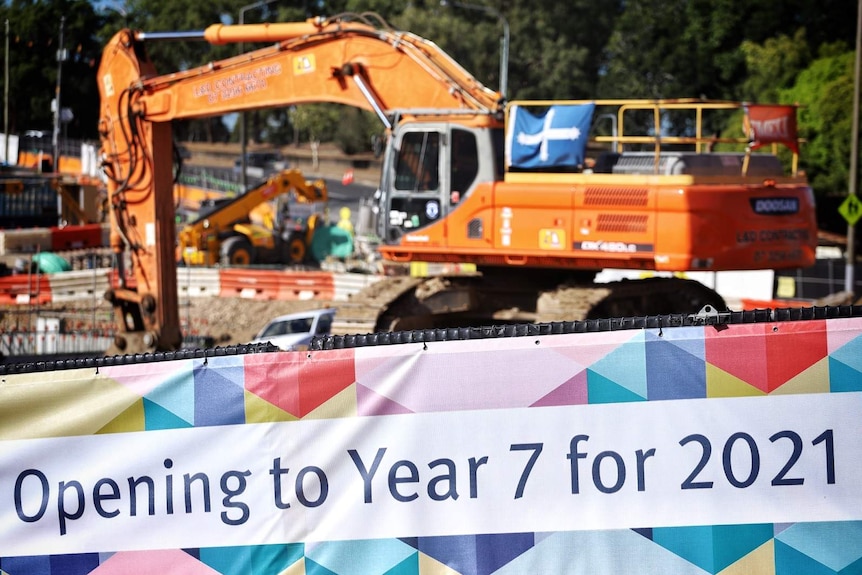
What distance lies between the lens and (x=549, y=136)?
12609mm

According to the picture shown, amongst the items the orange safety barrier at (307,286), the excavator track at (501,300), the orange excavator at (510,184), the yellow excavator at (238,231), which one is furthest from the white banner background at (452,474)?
the yellow excavator at (238,231)

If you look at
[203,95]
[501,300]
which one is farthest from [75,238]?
[501,300]

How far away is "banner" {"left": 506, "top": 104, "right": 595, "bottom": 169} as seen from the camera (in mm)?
12500

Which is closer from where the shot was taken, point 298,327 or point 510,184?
point 510,184

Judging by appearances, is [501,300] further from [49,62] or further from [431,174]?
[49,62]

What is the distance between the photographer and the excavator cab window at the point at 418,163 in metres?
13.3

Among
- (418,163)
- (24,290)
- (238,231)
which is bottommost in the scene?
(24,290)

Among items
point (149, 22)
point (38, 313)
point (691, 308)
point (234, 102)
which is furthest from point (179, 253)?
point (149, 22)

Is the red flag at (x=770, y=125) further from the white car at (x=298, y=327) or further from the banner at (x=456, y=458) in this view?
the banner at (x=456, y=458)

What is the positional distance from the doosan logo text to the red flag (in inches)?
24.8

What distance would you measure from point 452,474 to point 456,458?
0.08 meters

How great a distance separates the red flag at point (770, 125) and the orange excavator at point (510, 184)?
0.02 metres

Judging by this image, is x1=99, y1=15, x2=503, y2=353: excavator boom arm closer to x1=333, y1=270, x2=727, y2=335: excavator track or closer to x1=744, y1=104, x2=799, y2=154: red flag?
x1=333, y1=270, x2=727, y2=335: excavator track

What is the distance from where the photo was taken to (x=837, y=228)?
5106 centimetres
